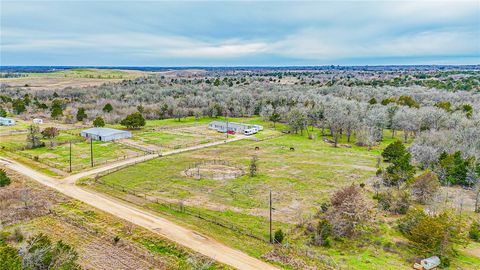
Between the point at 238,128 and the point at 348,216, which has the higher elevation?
the point at 238,128

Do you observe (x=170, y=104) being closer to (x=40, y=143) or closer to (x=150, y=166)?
(x=40, y=143)

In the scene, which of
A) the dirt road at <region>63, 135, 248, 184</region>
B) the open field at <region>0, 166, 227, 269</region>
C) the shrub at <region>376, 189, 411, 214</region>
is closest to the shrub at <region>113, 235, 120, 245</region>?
the open field at <region>0, 166, 227, 269</region>

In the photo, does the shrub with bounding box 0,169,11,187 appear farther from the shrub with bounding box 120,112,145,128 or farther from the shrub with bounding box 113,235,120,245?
the shrub with bounding box 120,112,145,128

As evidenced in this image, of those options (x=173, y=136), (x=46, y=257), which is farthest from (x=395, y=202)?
(x=173, y=136)

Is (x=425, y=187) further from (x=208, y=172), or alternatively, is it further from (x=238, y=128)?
(x=238, y=128)

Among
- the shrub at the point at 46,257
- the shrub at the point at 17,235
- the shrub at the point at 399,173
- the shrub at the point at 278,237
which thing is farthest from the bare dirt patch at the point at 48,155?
the shrub at the point at 399,173

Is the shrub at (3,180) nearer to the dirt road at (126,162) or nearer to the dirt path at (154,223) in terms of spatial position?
the dirt path at (154,223)
